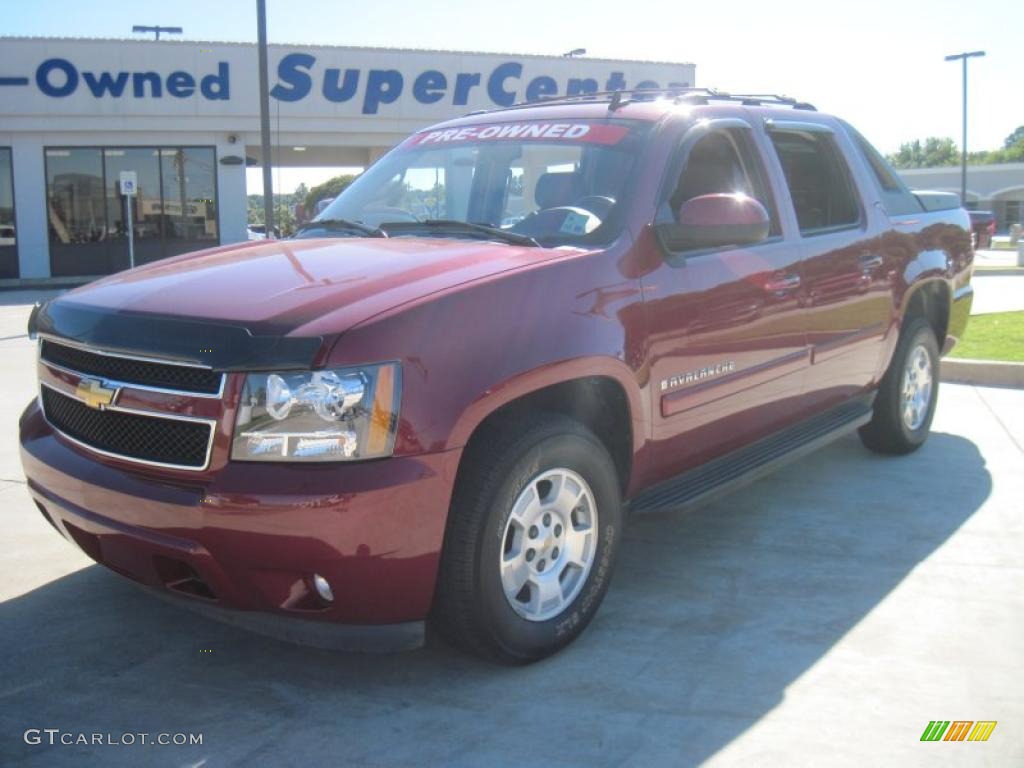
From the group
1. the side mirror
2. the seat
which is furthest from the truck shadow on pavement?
the seat

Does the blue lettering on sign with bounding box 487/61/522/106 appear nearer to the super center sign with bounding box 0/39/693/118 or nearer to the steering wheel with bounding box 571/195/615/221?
the super center sign with bounding box 0/39/693/118

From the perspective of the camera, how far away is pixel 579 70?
2669cm

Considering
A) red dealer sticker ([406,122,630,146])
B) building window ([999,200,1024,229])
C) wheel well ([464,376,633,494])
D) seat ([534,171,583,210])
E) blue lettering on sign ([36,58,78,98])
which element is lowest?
wheel well ([464,376,633,494])

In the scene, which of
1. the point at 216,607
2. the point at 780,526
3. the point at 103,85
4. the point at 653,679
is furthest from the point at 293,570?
the point at 103,85

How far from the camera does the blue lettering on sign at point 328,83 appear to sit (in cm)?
2280

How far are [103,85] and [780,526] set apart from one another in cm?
2218

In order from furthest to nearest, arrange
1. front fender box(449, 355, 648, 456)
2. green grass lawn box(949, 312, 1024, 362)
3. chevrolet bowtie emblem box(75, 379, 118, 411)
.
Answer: green grass lawn box(949, 312, 1024, 362) → chevrolet bowtie emblem box(75, 379, 118, 411) → front fender box(449, 355, 648, 456)

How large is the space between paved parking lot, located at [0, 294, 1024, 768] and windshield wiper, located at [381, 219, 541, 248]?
3.79ft

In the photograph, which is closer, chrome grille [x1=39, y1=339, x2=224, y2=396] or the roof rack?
chrome grille [x1=39, y1=339, x2=224, y2=396]

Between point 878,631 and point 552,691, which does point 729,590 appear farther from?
point 552,691

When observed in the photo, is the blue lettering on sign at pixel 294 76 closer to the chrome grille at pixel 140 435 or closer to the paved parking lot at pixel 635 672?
the paved parking lot at pixel 635 672

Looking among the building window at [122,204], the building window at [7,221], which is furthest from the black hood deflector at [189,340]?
the building window at [7,221]

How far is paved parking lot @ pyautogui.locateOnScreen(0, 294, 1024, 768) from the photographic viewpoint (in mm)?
2906

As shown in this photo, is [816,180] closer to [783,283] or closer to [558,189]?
[783,283]
